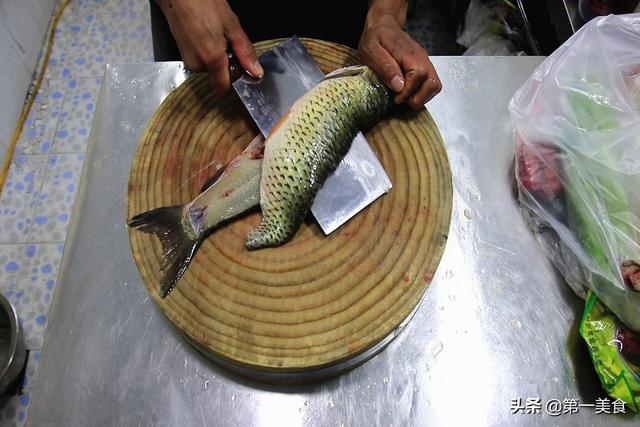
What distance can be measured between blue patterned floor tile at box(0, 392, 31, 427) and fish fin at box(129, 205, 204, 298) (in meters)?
0.94

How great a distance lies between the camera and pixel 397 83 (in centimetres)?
97

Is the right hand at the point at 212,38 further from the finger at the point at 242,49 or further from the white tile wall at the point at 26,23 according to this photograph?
the white tile wall at the point at 26,23

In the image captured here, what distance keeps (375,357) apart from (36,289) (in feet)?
4.18

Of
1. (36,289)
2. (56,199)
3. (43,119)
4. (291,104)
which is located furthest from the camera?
(43,119)

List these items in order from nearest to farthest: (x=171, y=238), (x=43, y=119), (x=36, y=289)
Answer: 1. (x=171, y=238)
2. (x=36, y=289)
3. (x=43, y=119)

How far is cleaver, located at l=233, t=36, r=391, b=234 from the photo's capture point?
940 millimetres

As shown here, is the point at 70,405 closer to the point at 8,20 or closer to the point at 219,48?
the point at 219,48

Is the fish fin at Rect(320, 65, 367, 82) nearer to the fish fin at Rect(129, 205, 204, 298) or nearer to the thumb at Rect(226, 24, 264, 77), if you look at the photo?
the thumb at Rect(226, 24, 264, 77)

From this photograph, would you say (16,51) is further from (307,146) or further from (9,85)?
(307,146)

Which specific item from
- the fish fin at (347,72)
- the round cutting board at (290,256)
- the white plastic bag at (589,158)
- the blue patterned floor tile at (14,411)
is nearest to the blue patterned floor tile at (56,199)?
the blue patterned floor tile at (14,411)

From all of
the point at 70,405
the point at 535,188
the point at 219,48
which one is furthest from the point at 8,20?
the point at 535,188

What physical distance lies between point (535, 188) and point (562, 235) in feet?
0.38

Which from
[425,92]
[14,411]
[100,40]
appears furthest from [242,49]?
[100,40]

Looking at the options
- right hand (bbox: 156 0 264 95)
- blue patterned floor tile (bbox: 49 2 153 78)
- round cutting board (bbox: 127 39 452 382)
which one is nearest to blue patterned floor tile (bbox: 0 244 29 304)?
blue patterned floor tile (bbox: 49 2 153 78)
